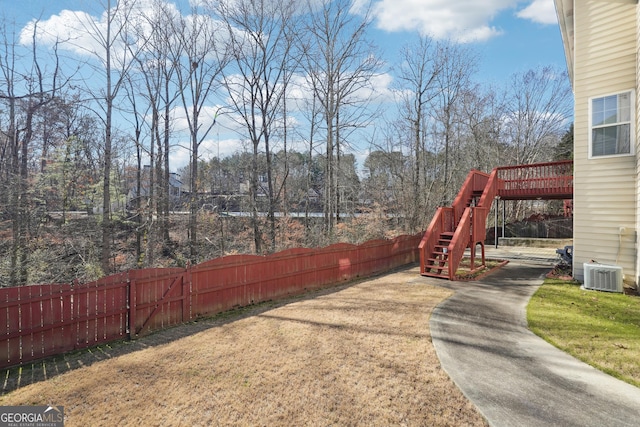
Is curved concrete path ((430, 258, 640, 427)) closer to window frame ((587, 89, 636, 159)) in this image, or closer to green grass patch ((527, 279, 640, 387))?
→ green grass patch ((527, 279, 640, 387))

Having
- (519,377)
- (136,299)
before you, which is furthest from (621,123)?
(136,299)

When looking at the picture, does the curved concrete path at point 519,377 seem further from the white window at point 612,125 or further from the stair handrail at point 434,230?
the white window at point 612,125

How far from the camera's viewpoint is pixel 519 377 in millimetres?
3650

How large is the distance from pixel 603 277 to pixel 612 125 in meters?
3.83

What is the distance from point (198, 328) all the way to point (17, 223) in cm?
995

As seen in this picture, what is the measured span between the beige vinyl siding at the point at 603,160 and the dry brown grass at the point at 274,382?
608cm

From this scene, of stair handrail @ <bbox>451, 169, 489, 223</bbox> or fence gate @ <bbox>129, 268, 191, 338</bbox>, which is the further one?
stair handrail @ <bbox>451, 169, 489, 223</bbox>

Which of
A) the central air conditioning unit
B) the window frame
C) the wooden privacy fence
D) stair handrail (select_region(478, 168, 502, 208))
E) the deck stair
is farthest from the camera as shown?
stair handrail (select_region(478, 168, 502, 208))

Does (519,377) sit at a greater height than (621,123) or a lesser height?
lesser

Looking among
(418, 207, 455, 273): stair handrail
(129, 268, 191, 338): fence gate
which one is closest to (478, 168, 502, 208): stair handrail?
(418, 207, 455, 273): stair handrail

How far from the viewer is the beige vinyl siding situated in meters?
7.63

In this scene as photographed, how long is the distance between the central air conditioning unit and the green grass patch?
23 centimetres

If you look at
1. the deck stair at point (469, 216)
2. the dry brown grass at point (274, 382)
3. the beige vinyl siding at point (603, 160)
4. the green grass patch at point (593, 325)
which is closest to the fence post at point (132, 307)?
the dry brown grass at point (274, 382)

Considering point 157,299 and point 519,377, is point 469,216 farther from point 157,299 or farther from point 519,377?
point 157,299
